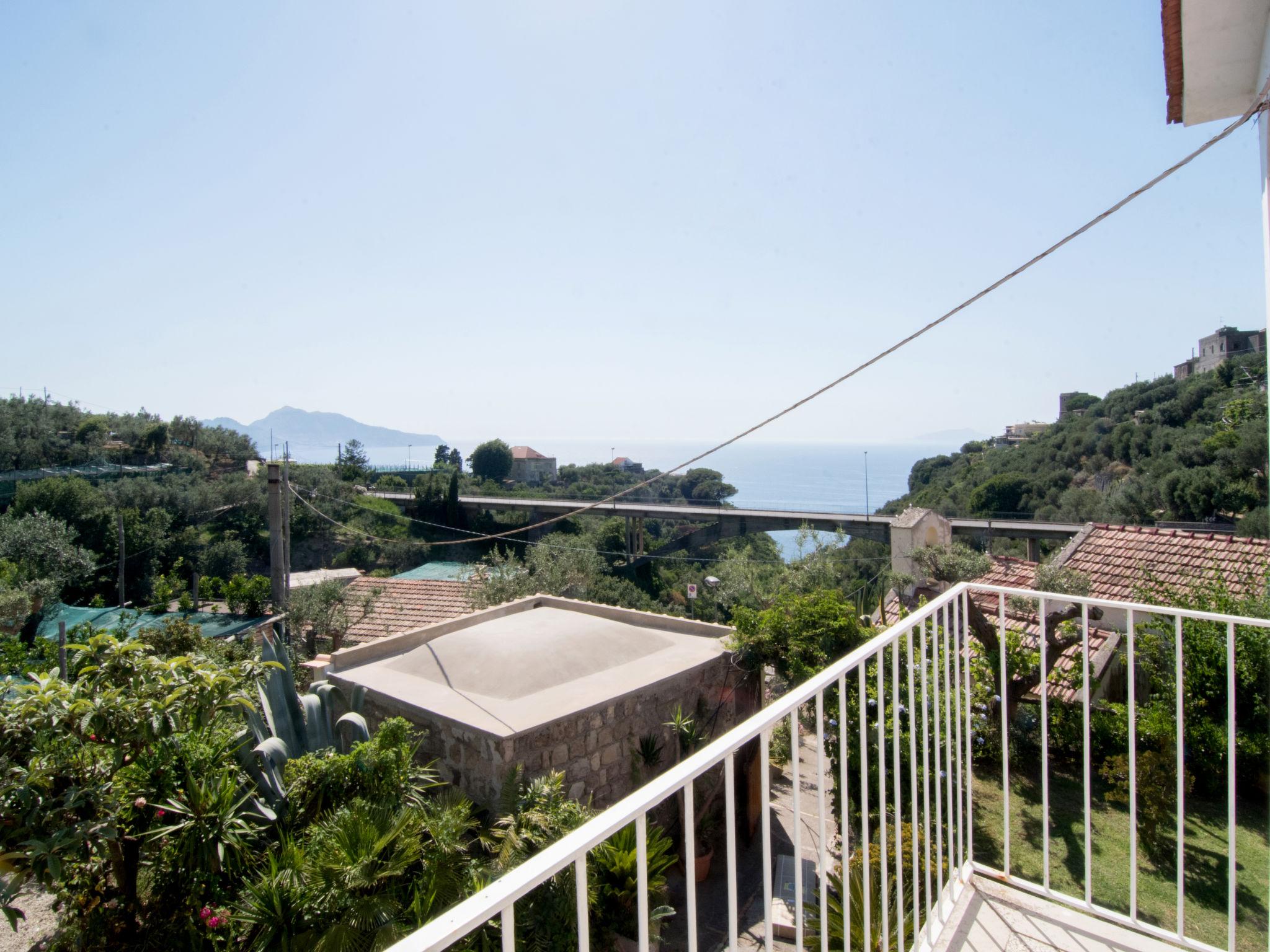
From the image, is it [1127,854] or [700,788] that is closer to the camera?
[1127,854]

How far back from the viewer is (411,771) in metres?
5.07

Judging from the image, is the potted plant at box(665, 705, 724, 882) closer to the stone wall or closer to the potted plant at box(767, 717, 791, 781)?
the stone wall

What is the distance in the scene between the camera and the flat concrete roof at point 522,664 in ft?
19.3

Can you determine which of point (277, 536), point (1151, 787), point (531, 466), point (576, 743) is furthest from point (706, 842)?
point (531, 466)

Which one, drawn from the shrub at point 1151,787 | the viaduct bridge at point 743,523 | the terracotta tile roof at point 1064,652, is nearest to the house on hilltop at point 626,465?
the viaduct bridge at point 743,523

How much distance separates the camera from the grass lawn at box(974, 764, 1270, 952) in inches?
165

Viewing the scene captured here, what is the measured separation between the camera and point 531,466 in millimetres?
72688

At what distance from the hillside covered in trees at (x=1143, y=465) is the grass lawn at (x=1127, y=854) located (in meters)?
16.6

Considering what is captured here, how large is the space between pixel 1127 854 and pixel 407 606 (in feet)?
44.6

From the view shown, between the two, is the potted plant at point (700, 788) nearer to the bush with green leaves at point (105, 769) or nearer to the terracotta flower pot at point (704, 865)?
the terracotta flower pot at point (704, 865)

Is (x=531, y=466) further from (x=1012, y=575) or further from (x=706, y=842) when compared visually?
(x=706, y=842)

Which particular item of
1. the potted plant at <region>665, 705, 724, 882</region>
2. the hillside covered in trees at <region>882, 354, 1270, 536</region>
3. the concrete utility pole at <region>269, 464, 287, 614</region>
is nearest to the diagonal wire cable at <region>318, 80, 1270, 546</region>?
the potted plant at <region>665, 705, 724, 882</region>

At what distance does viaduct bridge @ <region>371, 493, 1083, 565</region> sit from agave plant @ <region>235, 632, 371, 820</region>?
764 inches

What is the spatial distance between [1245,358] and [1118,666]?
33.9 metres
